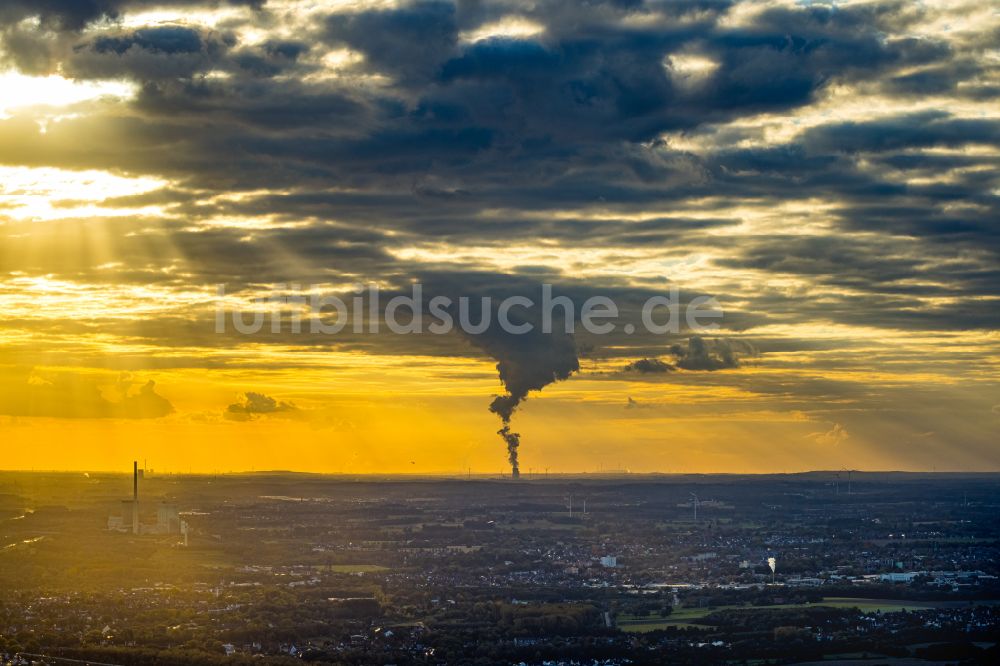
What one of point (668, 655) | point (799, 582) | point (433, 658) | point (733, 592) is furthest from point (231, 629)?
point (799, 582)

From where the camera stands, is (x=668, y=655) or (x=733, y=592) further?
(x=733, y=592)

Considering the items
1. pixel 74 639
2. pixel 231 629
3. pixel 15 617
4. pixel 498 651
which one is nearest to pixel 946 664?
pixel 498 651

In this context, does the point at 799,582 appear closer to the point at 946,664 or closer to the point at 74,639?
the point at 946,664

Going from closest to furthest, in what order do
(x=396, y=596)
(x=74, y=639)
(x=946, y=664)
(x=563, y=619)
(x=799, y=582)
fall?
(x=946, y=664)
(x=74, y=639)
(x=563, y=619)
(x=396, y=596)
(x=799, y=582)

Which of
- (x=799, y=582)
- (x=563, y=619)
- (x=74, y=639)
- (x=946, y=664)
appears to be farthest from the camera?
(x=799, y=582)

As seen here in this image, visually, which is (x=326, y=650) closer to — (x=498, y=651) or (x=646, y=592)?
(x=498, y=651)

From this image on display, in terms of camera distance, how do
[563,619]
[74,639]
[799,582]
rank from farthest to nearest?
[799,582] < [563,619] < [74,639]
